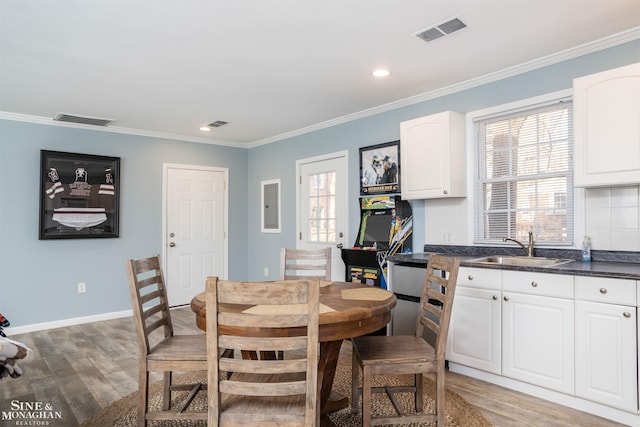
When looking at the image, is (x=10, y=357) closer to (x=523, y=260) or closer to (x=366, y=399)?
(x=366, y=399)

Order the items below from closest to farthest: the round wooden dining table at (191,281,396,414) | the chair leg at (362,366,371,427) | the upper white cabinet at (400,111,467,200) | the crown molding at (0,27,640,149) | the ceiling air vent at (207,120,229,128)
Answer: the round wooden dining table at (191,281,396,414) < the chair leg at (362,366,371,427) < the crown molding at (0,27,640,149) < the upper white cabinet at (400,111,467,200) < the ceiling air vent at (207,120,229,128)

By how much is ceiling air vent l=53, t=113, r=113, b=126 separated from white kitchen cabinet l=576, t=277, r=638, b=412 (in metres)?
4.84

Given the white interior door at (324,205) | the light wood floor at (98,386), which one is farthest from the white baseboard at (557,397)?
the white interior door at (324,205)

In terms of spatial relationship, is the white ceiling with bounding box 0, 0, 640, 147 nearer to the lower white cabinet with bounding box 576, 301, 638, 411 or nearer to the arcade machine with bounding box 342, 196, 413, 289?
the arcade machine with bounding box 342, 196, 413, 289

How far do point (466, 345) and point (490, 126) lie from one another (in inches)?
71.2

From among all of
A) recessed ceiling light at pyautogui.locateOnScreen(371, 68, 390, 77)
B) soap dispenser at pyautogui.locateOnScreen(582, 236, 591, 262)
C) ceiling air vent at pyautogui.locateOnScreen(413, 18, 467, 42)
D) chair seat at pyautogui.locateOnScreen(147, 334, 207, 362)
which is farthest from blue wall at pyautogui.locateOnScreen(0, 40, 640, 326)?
chair seat at pyautogui.locateOnScreen(147, 334, 207, 362)

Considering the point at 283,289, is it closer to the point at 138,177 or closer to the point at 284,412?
the point at 284,412

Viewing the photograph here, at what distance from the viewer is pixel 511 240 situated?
3.28m

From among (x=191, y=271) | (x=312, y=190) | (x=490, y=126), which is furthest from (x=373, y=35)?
(x=191, y=271)

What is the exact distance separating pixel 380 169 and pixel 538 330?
86.6 inches

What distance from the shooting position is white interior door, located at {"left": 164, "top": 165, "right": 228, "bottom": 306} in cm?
560

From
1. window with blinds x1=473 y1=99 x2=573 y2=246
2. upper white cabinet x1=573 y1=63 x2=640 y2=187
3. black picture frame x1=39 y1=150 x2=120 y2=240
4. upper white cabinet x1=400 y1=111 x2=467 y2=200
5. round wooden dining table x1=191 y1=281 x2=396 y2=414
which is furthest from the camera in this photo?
black picture frame x1=39 y1=150 x2=120 y2=240

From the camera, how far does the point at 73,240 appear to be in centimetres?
484

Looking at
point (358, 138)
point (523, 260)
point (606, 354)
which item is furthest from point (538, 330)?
point (358, 138)
